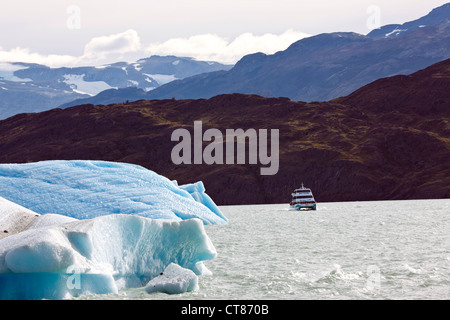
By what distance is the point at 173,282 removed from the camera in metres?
Answer: 16.1

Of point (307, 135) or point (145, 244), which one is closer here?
point (145, 244)

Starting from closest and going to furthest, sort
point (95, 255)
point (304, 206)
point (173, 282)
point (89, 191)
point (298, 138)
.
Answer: point (95, 255)
point (173, 282)
point (89, 191)
point (304, 206)
point (298, 138)

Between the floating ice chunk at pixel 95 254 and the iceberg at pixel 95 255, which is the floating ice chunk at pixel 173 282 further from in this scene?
the floating ice chunk at pixel 95 254

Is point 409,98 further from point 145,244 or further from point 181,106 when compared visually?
point 145,244

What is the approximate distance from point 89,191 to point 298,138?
110128mm

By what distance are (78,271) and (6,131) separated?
176 m

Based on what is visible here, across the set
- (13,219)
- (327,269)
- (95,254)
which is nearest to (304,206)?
(327,269)

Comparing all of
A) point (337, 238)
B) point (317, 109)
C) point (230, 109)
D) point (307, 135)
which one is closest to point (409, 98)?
point (317, 109)

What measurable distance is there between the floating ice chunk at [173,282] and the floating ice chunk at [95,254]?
1011 millimetres

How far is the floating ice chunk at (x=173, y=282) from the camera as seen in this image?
16125 millimetres

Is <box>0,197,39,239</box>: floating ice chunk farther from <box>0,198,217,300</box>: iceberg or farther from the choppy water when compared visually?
the choppy water

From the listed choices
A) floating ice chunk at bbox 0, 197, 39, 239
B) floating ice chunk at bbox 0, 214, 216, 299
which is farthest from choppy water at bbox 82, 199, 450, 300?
floating ice chunk at bbox 0, 197, 39, 239

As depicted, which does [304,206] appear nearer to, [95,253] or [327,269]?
[327,269]

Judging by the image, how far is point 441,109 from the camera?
151625 mm
